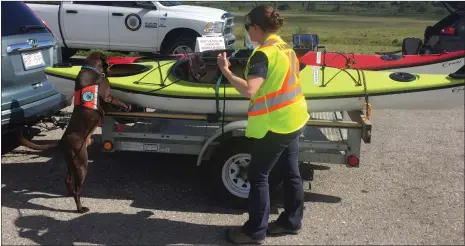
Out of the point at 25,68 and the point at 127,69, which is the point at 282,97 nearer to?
the point at 127,69

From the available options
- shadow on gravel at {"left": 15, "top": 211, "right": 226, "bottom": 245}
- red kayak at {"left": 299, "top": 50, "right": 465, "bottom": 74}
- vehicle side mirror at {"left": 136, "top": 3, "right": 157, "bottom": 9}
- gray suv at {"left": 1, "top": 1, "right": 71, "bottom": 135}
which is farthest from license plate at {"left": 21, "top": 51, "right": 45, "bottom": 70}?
vehicle side mirror at {"left": 136, "top": 3, "right": 157, "bottom": 9}

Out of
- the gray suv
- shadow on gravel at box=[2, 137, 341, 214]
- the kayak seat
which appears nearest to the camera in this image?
shadow on gravel at box=[2, 137, 341, 214]

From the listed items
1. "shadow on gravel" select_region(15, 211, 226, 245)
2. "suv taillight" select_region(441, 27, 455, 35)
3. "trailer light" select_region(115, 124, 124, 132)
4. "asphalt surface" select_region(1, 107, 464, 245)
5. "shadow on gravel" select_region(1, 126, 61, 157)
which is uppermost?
"suv taillight" select_region(441, 27, 455, 35)

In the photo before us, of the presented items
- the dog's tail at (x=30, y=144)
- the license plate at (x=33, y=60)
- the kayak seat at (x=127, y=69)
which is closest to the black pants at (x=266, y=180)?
the kayak seat at (x=127, y=69)

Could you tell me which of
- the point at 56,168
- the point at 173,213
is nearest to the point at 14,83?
the point at 56,168

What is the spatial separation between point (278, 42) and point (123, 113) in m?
1.83

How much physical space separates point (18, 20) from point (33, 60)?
45 cm

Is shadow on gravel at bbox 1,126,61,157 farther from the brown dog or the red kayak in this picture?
the red kayak

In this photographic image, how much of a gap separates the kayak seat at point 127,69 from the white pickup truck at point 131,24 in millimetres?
5189

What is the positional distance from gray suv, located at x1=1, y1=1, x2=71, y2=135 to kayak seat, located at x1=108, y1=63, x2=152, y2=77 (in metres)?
0.82

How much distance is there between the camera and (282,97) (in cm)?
322

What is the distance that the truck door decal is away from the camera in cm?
1053

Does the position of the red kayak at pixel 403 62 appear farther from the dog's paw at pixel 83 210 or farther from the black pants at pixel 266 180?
the dog's paw at pixel 83 210

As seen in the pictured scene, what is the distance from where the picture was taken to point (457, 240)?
115 inches
